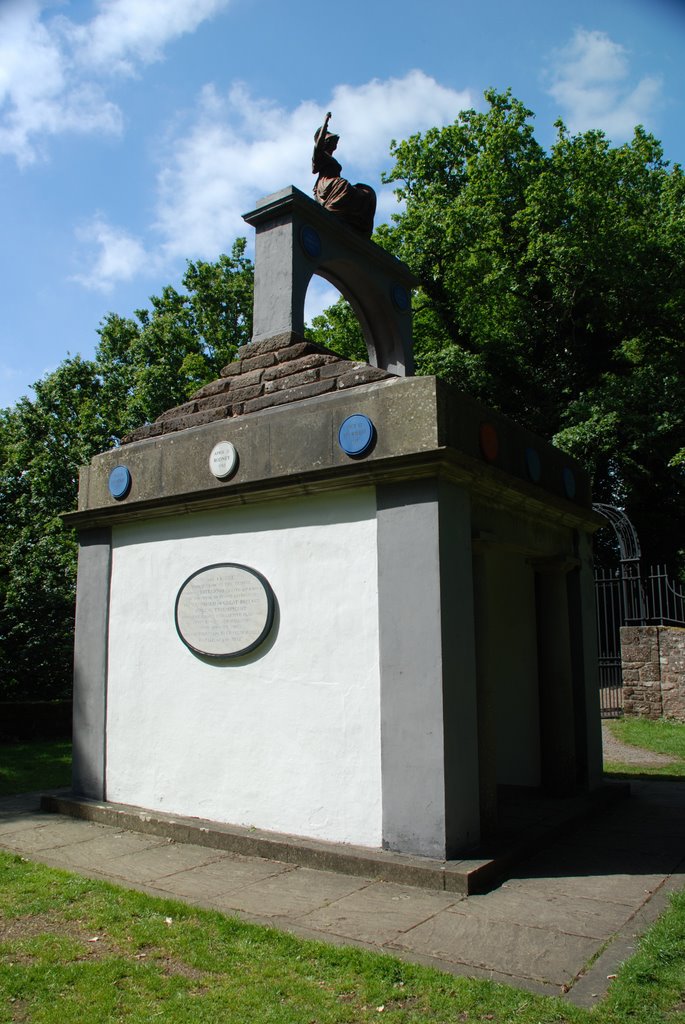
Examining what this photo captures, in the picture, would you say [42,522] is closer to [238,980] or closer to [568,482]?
Result: [568,482]

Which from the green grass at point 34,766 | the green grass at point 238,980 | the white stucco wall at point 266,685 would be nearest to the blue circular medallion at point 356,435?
the white stucco wall at point 266,685

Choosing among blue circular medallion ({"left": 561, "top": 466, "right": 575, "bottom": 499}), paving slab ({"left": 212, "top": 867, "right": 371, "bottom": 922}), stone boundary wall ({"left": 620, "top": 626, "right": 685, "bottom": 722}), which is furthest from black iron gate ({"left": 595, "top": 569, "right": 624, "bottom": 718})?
paving slab ({"left": 212, "top": 867, "right": 371, "bottom": 922})

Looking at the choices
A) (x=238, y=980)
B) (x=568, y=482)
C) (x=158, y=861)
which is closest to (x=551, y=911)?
(x=238, y=980)

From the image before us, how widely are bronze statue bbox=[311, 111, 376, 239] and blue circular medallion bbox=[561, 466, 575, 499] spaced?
10.5 ft

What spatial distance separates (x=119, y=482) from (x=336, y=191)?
3.66 m

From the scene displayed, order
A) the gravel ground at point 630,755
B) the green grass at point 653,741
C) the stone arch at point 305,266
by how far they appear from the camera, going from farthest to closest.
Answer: the gravel ground at point 630,755 → the green grass at point 653,741 → the stone arch at point 305,266

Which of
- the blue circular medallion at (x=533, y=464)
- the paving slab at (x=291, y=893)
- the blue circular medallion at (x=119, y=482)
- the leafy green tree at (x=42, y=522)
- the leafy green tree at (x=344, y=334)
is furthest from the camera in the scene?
the leafy green tree at (x=344, y=334)

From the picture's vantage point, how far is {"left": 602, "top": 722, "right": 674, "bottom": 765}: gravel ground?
10795mm

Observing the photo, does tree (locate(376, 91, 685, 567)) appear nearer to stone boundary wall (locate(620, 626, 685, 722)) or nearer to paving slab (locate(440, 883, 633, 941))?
stone boundary wall (locate(620, 626, 685, 722))

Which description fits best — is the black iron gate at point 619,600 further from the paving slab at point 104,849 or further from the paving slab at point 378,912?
the paving slab at point 378,912

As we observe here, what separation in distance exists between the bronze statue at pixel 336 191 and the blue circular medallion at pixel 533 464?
307 centimetres

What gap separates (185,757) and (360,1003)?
3521 millimetres

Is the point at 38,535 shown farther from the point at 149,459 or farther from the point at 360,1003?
the point at 360,1003

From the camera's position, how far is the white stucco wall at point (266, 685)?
5.76 meters
